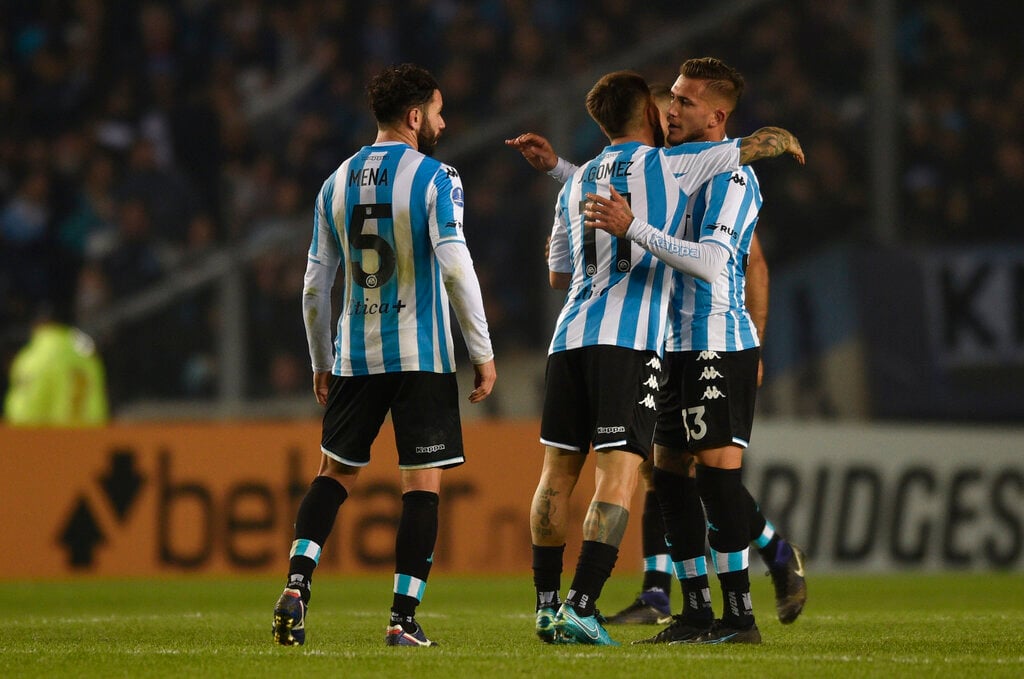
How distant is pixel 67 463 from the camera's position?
1100cm

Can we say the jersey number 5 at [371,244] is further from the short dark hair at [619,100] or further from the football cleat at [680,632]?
the football cleat at [680,632]

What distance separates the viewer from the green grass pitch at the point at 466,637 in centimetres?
496

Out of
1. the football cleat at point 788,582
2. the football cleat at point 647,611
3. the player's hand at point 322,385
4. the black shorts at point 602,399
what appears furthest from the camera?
the football cleat at point 647,611

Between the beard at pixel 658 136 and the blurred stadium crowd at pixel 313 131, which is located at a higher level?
the blurred stadium crowd at pixel 313 131

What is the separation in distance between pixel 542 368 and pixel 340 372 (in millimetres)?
6311

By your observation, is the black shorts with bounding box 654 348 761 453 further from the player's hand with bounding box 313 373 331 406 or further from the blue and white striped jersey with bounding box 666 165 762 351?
the player's hand with bounding box 313 373 331 406

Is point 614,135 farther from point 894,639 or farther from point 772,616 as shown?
point 772,616

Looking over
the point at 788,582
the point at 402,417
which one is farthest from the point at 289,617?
the point at 788,582

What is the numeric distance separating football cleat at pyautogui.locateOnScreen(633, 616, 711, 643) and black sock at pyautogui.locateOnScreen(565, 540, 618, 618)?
0.45 m

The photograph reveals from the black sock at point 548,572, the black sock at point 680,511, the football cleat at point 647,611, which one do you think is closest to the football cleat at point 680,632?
the black sock at point 680,511

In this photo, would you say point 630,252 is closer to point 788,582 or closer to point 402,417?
point 402,417

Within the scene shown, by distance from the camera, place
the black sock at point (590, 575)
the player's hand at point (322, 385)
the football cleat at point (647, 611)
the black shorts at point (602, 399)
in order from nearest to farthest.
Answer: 1. the black sock at point (590, 575)
2. the black shorts at point (602, 399)
3. the player's hand at point (322, 385)
4. the football cleat at point (647, 611)

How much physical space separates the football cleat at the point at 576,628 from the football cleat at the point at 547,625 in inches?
0.9

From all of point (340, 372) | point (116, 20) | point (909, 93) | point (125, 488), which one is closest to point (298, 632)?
point (340, 372)
